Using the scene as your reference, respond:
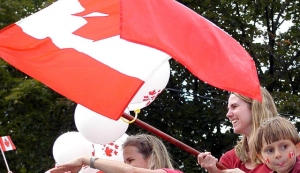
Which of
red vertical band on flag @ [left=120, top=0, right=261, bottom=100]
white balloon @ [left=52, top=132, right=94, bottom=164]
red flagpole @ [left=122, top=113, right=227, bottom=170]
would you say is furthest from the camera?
white balloon @ [left=52, top=132, right=94, bottom=164]

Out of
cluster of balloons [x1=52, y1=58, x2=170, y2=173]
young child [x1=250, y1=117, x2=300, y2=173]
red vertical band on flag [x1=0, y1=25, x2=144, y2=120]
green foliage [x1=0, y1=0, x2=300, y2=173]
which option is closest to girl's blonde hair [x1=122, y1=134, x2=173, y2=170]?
red vertical band on flag [x1=0, y1=25, x2=144, y2=120]

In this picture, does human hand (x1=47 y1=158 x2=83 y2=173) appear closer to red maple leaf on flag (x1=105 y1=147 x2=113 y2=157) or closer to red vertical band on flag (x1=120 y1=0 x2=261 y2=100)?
red vertical band on flag (x1=120 y1=0 x2=261 y2=100)

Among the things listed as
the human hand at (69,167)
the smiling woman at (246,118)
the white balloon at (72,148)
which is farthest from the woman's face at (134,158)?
the white balloon at (72,148)

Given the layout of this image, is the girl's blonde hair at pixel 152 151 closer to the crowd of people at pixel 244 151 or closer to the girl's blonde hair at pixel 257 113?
the crowd of people at pixel 244 151

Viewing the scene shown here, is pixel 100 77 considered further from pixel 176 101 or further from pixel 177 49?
pixel 176 101

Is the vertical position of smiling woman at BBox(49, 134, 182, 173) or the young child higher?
the young child

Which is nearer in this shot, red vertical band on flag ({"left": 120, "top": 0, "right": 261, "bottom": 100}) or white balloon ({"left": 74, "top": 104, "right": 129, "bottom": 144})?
red vertical band on flag ({"left": 120, "top": 0, "right": 261, "bottom": 100})

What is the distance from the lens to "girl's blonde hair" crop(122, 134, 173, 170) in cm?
381

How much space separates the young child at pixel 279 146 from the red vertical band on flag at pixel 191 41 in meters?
0.21

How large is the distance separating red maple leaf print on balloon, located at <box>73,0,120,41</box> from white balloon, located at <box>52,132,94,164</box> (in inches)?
59.9

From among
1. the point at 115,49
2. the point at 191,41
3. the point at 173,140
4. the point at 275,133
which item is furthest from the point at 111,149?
the point at 275,133

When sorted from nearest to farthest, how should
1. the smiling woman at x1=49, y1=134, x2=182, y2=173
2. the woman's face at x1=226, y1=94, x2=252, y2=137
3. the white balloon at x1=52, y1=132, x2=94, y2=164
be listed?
the smiling woman at x1=49, y1=134, x2=182, y2=173 < the woman's face at x1=226, y1=94, x2=252, y2=137 < the white balloon at x1=52, y1=132, x2=94, y2=164

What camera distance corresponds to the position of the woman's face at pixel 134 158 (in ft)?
12.6

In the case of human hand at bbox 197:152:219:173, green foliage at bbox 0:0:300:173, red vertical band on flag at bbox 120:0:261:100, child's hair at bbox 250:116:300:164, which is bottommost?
green foliage at bbox 0:0:300:173
